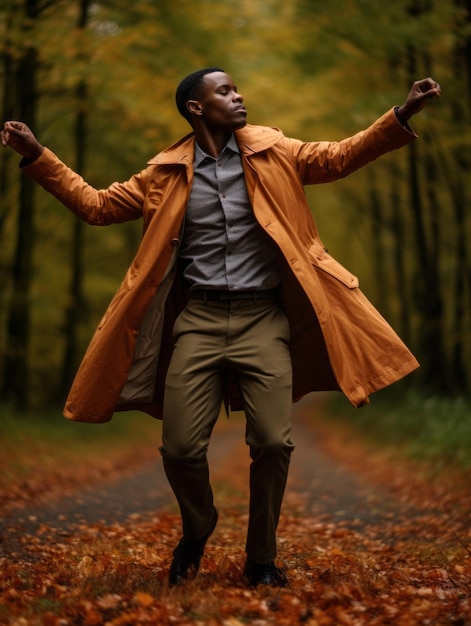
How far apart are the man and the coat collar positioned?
0.04 feet

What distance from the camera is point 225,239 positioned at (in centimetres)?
438

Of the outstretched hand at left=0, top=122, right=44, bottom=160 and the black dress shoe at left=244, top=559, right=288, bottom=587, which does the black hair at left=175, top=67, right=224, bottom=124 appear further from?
the black dress shoe at left=244, top=559, right=288, bottom=587

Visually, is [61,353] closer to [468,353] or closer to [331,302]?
[468,353]

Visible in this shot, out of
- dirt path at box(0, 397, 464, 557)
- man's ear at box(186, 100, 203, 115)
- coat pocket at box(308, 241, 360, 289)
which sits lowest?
dirt path at box(0, 397, 464, 557)

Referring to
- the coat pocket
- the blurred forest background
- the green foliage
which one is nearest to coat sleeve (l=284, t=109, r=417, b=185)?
the coat pocket

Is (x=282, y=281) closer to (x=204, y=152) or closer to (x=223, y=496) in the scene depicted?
(x=204, y=152)

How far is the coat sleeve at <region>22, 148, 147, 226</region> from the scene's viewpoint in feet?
15.0

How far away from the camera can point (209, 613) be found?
12.1ft

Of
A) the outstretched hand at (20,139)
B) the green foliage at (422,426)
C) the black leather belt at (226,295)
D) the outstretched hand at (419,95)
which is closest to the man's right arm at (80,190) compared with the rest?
the outstretched hand at (20,139)

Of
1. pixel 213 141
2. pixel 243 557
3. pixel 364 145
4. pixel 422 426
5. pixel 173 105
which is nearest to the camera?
pixel 364 145

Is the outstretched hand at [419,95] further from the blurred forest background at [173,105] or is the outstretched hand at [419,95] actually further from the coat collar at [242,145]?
the blurred forest background at [173,105]

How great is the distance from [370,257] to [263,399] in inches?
965

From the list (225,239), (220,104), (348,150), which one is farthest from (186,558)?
(220,104)

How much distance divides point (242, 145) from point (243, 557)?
8.16 feet
